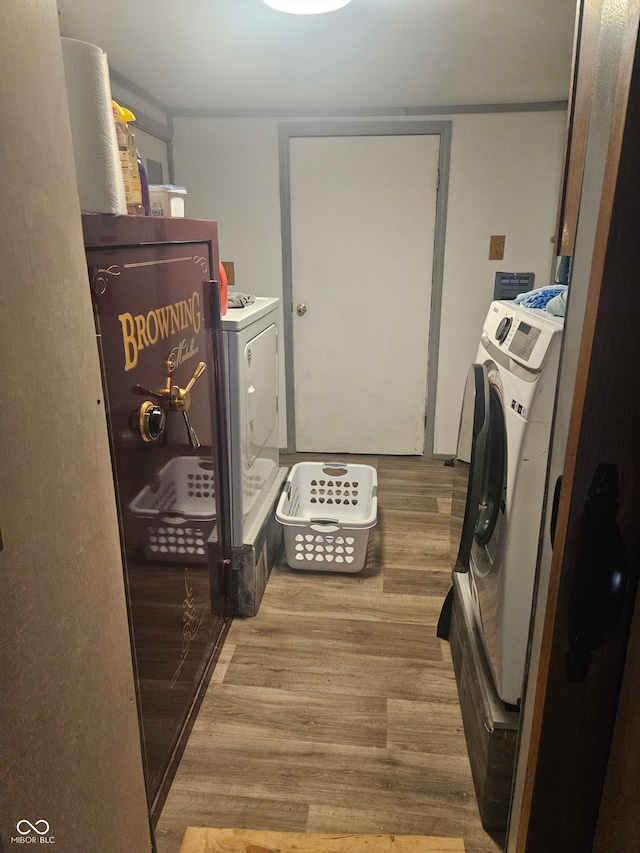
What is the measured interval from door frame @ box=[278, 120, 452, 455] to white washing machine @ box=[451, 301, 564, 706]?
5.76 ft

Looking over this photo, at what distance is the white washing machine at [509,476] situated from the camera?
1308 millimetres

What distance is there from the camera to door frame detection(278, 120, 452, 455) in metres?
3.19

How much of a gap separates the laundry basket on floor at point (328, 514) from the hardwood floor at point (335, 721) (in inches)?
3.9

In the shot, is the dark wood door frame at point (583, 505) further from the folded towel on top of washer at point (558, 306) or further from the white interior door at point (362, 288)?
the white interior door at point (362, 288)

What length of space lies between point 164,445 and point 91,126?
716mm

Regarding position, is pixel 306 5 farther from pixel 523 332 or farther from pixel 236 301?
pixel 523 332

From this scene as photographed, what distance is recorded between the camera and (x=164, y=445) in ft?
4.68

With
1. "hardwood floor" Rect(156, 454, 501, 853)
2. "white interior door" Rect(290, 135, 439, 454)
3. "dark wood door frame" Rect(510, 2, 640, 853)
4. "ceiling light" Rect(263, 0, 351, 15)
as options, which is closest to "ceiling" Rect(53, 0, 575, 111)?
"ceiling light" Rect(263, 0, 351, 15)

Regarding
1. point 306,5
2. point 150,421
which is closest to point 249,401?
point 150,421

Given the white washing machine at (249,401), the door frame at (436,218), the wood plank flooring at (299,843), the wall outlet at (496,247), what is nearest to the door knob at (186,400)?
the white washing machine at (249,401)

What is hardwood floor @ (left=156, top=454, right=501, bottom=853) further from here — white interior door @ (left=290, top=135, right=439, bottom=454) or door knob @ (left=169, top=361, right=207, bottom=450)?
white interior door @ (left=290, top=135, right=439, bottom=454)

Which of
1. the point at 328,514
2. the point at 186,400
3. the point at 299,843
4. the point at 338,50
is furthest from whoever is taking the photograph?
the point at 328,514

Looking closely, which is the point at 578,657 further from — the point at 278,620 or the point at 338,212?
the point at 338,212

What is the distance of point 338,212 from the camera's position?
3359mm
